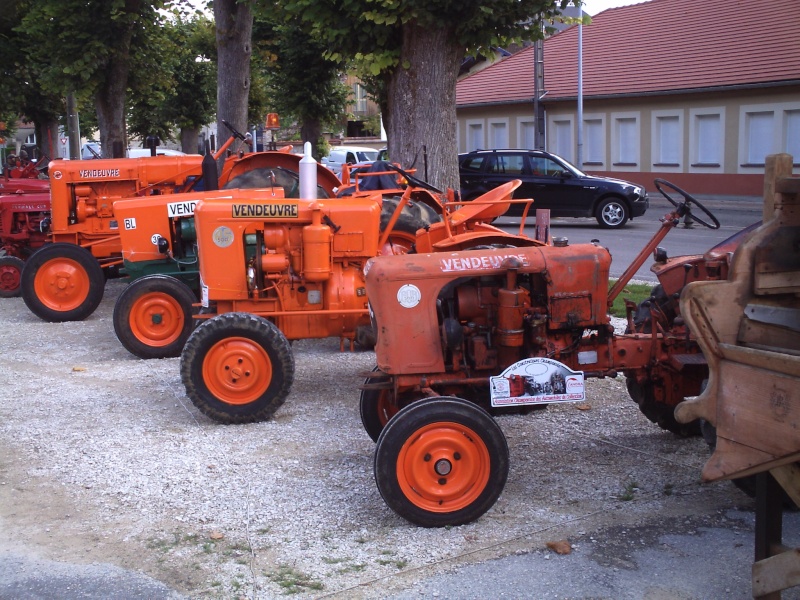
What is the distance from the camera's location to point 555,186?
21.8m

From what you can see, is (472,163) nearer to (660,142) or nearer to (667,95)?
(667,95)

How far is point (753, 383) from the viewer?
3500 millimetres

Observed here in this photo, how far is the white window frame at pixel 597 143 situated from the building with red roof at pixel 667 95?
42 millimetres

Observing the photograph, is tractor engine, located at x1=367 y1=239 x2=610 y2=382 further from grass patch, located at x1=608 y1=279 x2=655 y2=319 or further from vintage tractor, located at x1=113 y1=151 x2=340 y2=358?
grass patch, located at x1=608 y1=279 x2=655 y2=319

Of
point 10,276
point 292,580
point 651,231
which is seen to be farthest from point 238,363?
point 651,231

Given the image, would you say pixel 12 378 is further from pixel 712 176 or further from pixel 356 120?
pixel 356 120

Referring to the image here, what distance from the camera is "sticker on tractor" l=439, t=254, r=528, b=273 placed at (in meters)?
5.30

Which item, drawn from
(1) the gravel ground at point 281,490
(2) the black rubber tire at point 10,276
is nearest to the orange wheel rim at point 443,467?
(1) the gravel ground at point 281,490

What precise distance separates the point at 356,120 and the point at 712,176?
36.3m

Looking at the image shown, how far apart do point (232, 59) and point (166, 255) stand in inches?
287

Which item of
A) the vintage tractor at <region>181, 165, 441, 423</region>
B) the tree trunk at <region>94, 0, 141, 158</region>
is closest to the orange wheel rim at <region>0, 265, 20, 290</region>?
the vintage tractor at <region>181, 165, 441, 423</region>

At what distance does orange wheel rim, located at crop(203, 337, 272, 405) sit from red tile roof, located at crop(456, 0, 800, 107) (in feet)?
75.9

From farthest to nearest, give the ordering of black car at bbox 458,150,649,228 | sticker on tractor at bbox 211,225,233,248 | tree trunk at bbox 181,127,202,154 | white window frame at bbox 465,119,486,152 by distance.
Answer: tree trunk at bbox 181,127,202,154 < white window frame at bbox 465,119,486,152 < black car at bbox 458,150,649,228 < sticker on tractor at bbox 211,225,233,248

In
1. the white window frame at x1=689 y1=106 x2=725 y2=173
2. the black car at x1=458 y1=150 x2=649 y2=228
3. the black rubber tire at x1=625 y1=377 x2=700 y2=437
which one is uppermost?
the white window frame at x1=689 y1=106 x2=725 y2=173
